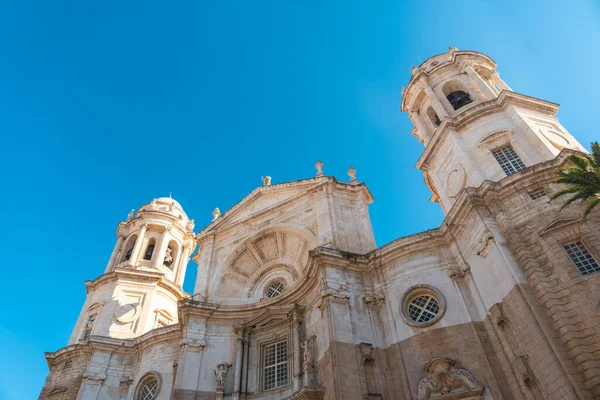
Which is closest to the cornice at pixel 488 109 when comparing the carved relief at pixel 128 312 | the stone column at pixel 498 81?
the stone column at pixel 498 81

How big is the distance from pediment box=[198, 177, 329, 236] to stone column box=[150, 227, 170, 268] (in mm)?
6447

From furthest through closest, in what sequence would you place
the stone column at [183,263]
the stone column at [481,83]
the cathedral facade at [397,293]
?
the stone column at [183,263] → the stone column at [481,83] → the cathedral facade at [397,293]

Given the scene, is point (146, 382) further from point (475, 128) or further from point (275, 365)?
point (475, 128)

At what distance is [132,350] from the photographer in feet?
86.7

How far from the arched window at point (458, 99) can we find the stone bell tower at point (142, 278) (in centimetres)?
2225

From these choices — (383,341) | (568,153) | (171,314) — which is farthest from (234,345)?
(568,153)

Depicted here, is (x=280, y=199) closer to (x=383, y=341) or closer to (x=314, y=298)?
(x=314, y=298)

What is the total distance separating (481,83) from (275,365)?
19308 mm

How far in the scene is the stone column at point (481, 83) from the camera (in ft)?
84.1

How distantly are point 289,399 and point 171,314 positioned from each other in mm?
15995

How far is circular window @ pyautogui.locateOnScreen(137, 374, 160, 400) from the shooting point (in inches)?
914

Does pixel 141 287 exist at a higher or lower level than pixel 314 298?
higher

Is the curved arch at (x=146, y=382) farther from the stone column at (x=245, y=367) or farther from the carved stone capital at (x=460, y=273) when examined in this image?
the carved stone capital at (x=460, y=273)

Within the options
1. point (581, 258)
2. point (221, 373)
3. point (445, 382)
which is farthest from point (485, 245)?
point (221, 373)
